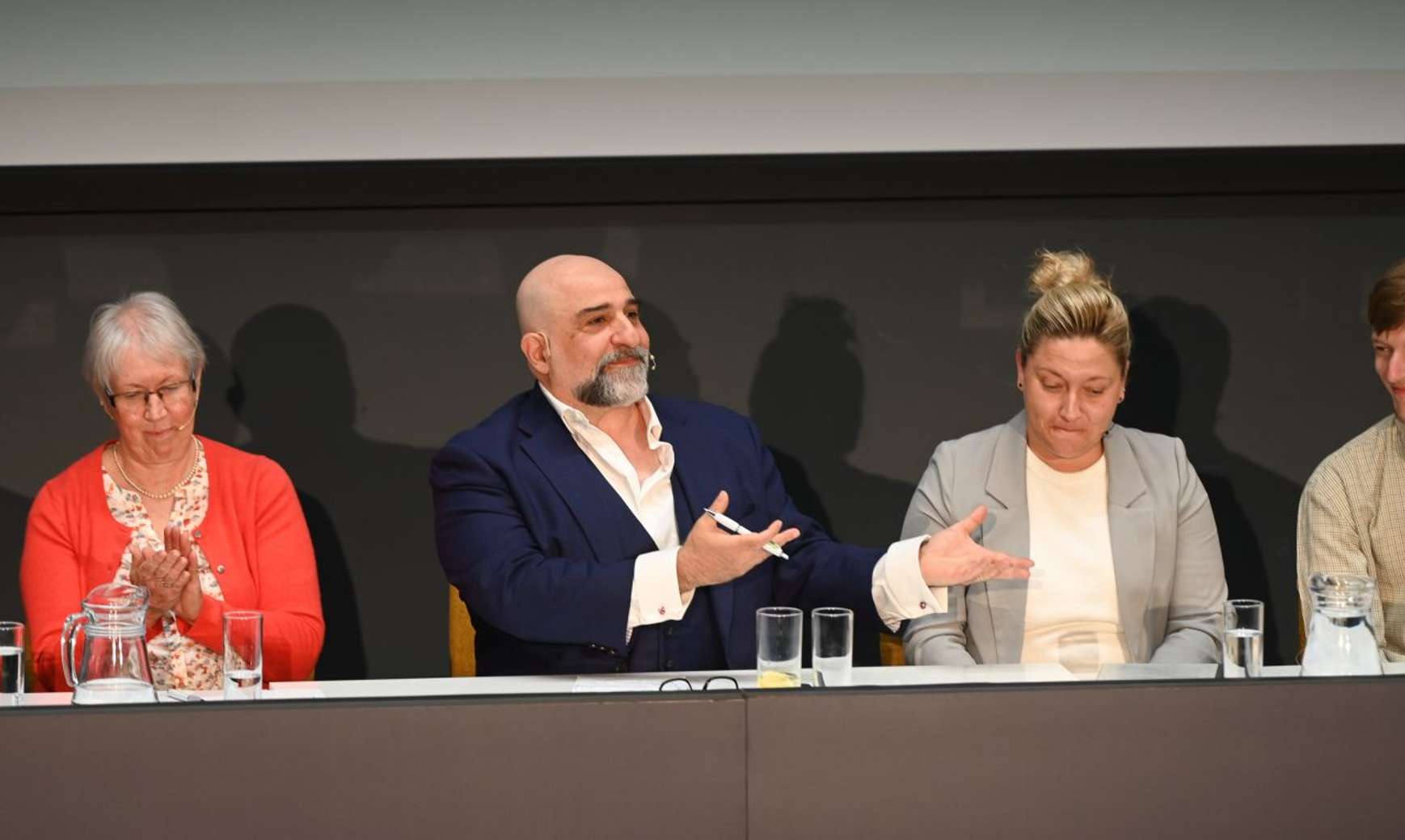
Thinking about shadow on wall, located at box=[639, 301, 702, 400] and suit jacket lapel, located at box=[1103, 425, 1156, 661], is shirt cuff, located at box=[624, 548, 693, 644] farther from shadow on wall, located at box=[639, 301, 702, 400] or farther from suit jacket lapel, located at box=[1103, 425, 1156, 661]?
shadow on wall, located at box=[639, 301, 702, 400]

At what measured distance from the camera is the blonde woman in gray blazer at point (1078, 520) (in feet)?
9.34

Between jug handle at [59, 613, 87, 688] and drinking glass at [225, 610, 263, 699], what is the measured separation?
0.18 m

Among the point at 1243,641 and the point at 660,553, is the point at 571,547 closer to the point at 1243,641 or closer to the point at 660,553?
the point at 660,553


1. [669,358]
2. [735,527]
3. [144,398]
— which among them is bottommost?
[735,527]

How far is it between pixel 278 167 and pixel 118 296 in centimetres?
54

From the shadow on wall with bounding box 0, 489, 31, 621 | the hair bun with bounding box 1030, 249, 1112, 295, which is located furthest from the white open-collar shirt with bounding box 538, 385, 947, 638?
the shadow on wall with bounding box 0, 489, 31, 621

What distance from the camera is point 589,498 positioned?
2855 mm

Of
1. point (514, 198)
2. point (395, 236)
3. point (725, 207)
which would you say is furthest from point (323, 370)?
point (725, 207)

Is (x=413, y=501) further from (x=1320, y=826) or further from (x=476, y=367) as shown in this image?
(x=1320, y=826)

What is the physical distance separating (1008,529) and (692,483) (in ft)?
1.99

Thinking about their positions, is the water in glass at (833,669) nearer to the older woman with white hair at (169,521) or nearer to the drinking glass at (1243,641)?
the drinking glass at (1243,641)

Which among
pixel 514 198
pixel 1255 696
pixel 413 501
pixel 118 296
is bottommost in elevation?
pixel 1255 696

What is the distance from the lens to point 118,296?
3.70 m

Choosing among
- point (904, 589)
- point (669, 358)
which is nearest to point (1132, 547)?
point (904, 589)
